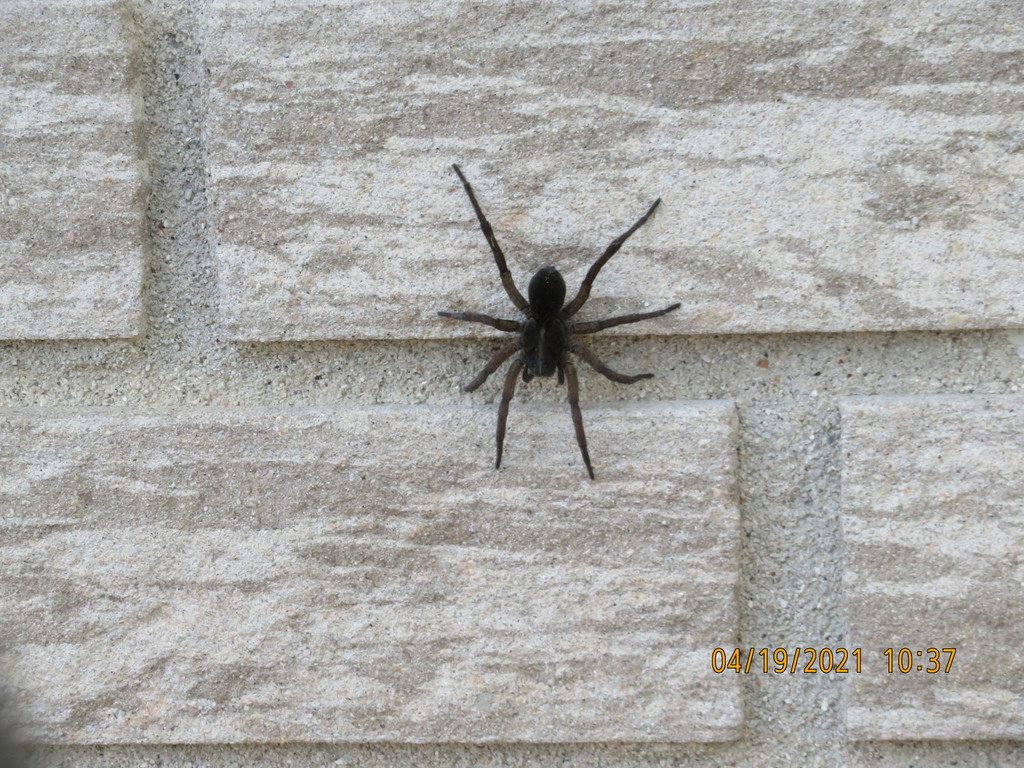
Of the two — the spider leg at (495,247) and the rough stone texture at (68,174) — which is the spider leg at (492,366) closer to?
the spider leg at (495,247)

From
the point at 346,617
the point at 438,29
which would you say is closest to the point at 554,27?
the point at 438,29

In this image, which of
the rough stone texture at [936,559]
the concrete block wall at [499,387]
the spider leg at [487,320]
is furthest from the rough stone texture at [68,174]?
the rough stone texture at [936,559]

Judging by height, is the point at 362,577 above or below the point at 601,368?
below

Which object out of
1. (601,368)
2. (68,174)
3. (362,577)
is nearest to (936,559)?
(601,368)

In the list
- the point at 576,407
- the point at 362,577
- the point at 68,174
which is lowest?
the point at 362,577

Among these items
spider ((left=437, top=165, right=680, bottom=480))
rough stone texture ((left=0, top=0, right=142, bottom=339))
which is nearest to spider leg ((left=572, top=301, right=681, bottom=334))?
spider ((left=437, top=165, right=680, bottom=480))

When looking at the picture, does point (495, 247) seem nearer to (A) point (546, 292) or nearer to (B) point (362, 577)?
(A) point (546, 292)

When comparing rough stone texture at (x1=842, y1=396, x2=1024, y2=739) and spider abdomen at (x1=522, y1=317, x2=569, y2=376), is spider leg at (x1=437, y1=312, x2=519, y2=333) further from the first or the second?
rough stone texture at (x1=842, y1=396, x2=1024, y2=739)

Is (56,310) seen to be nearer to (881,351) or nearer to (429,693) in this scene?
(429,693)
